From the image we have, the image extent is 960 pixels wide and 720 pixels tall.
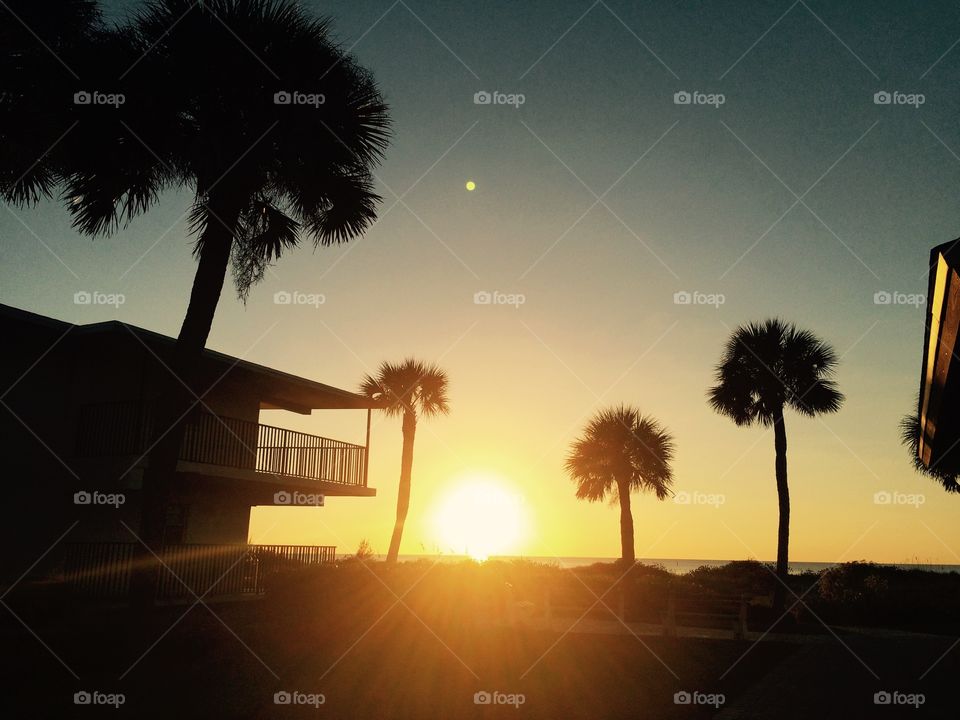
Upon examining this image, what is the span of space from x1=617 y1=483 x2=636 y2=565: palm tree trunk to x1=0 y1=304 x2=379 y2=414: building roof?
45.6 ft

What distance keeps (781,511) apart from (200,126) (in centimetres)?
2400

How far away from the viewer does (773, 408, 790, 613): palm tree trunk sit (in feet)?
90.7

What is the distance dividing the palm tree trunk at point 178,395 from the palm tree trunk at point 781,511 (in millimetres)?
21986

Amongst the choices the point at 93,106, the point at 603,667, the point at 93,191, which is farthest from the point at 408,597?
the point at 93,106

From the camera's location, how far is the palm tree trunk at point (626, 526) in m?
34.6

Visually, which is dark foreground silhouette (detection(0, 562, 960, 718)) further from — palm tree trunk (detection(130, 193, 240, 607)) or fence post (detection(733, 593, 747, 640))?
palm tree trunk (detection(130, 193, 240, 607))

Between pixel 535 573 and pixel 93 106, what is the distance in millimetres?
22287

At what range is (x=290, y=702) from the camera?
9812 mm

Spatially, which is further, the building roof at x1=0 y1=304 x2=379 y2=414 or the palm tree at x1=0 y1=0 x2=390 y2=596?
the building roof at x1=0 y1=304 x2=379 y2=414

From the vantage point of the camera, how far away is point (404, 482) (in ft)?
122

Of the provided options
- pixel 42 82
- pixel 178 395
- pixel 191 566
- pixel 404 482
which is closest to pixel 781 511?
pixel 404 482

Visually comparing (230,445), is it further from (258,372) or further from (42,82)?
(42,82)

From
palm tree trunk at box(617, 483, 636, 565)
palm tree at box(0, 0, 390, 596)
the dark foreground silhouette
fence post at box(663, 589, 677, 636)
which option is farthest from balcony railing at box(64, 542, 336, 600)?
palm tree trunk at box(617, 483, 636, 565)

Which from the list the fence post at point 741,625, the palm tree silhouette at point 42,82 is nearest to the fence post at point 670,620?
the fence post at point 741,625
